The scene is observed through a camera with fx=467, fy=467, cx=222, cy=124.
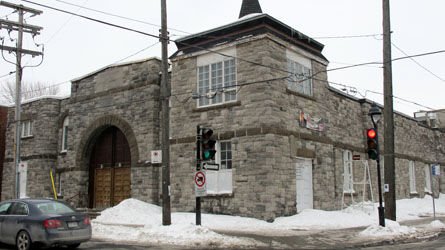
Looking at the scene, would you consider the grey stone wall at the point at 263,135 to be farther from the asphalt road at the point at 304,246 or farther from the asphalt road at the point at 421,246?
the asphalt road at the point at 421,246

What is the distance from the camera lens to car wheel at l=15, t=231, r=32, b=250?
11.1 meters

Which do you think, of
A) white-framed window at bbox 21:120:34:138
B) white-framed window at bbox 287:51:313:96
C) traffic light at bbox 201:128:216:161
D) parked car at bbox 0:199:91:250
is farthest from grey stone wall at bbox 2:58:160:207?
parked car at bbox 0:199:91:250

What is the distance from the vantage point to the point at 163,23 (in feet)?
52.5

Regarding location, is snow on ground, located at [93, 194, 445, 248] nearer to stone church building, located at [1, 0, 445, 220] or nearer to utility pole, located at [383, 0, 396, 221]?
stone church building, located at [1, 0, 445, 220]

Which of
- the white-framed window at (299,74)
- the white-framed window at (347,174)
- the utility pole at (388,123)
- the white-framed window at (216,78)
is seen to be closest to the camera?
the utility pole at (388,123)

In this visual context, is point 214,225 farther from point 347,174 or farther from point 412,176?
point 412,176

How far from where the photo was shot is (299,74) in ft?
65.9

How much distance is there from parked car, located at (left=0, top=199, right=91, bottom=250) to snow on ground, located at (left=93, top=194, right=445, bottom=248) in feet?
8.59

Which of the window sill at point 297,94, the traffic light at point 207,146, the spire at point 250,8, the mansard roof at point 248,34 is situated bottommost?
the traffic light at point 207,146

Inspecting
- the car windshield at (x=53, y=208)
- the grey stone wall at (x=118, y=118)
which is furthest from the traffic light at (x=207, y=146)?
the grey stone wall at (x=118, y=118)

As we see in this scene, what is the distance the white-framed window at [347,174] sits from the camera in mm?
→ 23837

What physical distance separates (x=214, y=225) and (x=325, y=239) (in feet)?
15.1

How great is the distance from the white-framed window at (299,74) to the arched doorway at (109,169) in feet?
30.7

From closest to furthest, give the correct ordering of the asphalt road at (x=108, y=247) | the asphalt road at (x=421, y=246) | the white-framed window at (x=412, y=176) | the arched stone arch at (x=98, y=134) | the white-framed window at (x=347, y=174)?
the asphalt road at (x=108, y=247) → the asphalt road at (x=421, y=246) → the arched stone arch at (x=98, y=134) → the white-framed window at (x=347, y=174) → the white-framed window at (x=412, y=176)
